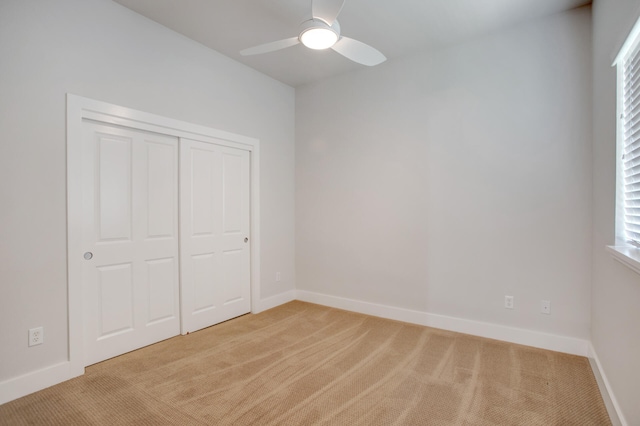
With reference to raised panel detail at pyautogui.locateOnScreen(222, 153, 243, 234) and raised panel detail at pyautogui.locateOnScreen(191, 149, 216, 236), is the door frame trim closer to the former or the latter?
raised panel detail at pyautogui.locateOnScreen(191, 149, 216, 236)

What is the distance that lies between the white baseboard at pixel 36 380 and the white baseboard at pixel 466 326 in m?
2.64

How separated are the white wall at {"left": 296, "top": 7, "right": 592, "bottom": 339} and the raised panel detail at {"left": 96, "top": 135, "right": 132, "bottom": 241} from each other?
7.20 ft

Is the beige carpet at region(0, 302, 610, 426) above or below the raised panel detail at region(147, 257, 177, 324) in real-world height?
below

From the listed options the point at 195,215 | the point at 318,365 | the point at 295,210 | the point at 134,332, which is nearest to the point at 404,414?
the point at 318,365

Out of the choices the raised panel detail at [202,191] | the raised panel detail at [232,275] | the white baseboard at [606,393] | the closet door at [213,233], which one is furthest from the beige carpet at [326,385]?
the raised panel detail at [202,191]

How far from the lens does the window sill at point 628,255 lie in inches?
58.2

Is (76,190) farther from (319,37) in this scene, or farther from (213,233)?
(319,37)

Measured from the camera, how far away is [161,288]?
10.1 ft

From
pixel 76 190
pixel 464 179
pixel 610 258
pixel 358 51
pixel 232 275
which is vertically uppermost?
pixel 358 51

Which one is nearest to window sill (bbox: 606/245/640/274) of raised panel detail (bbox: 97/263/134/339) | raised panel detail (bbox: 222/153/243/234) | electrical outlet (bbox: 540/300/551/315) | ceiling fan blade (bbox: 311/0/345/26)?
electrical outlet (bbox: 540/300/551/315)

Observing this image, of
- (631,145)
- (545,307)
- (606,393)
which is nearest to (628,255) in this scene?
(631,145)

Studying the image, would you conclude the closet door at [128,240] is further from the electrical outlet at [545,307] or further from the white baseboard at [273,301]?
the electrical outlet at [545,307]

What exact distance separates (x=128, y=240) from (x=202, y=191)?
2.83 ft

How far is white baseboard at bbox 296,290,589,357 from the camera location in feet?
9.14
